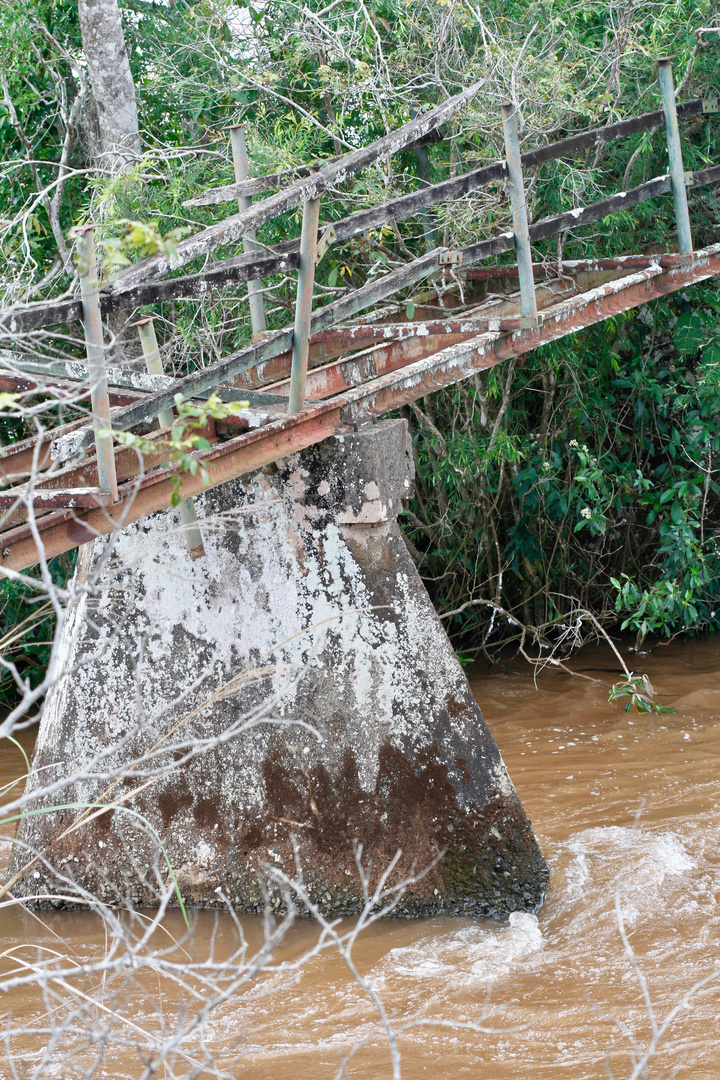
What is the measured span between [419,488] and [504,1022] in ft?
14.1

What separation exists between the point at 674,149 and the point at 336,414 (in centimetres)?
237

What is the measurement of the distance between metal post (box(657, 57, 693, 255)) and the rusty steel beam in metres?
0.14

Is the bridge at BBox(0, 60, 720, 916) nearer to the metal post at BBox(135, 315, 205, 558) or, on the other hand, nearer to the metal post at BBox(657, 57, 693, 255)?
the metal post at BBox(135, 315, 205, 558)

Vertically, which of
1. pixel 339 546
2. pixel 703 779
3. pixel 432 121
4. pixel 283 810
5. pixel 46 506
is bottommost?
pixel 703 779

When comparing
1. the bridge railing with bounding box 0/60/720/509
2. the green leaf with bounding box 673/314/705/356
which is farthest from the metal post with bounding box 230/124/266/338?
the green leaf with bounding box 673/314/705/356

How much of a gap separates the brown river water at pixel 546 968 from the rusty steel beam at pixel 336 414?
1331 mm

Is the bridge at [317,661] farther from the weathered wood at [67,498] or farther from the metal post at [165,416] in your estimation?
the weathered wood at [67,498]

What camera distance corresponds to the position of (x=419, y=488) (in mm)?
7242

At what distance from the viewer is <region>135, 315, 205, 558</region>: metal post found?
153 inches

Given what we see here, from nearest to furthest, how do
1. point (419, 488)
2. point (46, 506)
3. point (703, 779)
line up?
point (46, 506)
point (703, 779)
point (419, 488)

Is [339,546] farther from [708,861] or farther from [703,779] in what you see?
[703,779]

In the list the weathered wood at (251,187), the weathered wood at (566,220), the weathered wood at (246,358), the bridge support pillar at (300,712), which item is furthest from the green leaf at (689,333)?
the bridge support pillar at (300,712)

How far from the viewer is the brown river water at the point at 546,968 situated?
10.6 ft

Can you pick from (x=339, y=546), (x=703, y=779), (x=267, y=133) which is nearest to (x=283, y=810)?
(x=339, y=546)
